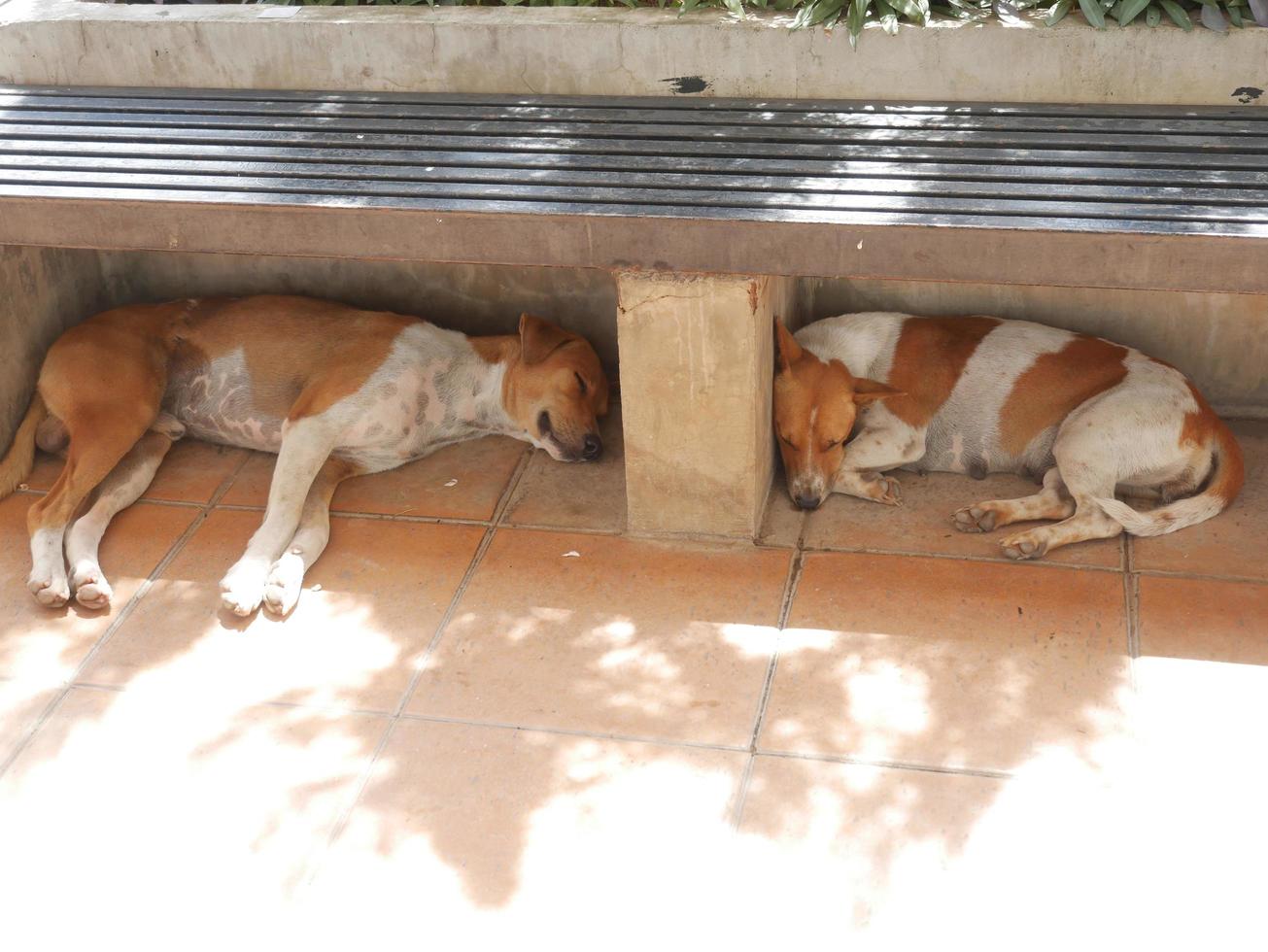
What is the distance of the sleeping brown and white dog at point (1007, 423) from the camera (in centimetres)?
398

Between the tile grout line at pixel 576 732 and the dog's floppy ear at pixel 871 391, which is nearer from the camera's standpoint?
the tile grout line at pixel 576 732

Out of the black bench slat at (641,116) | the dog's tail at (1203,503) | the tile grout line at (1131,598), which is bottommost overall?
the tile grout line at (1131,598)

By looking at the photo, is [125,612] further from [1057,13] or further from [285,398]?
[1057,13]

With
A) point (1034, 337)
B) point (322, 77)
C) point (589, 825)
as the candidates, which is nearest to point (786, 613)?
point (589, 825)

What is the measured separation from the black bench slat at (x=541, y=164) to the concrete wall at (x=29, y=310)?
0.70 meters

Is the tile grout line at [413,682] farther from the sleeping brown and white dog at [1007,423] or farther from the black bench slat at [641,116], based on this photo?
the black bench slat at [641,116]

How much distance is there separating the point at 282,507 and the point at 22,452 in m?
1.04

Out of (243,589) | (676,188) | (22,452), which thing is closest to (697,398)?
(676,188)

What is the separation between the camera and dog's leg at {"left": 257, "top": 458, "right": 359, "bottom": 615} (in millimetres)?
3879

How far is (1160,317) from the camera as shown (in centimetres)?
447

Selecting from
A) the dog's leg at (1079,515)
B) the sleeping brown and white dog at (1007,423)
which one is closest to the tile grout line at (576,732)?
the sleeping brown and white dog at (1007,423)

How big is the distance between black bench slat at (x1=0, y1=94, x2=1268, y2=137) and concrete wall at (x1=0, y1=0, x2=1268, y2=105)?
0.51ft

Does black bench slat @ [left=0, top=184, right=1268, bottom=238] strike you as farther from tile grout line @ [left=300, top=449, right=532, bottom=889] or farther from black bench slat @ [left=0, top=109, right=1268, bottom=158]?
tile grout line @ [left=300, top=449, right=532, bottom=889]

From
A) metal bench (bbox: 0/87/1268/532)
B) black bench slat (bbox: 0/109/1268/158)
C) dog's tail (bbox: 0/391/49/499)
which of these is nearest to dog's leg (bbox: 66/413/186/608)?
dog's tail (bbox: 0/391/49/499)
